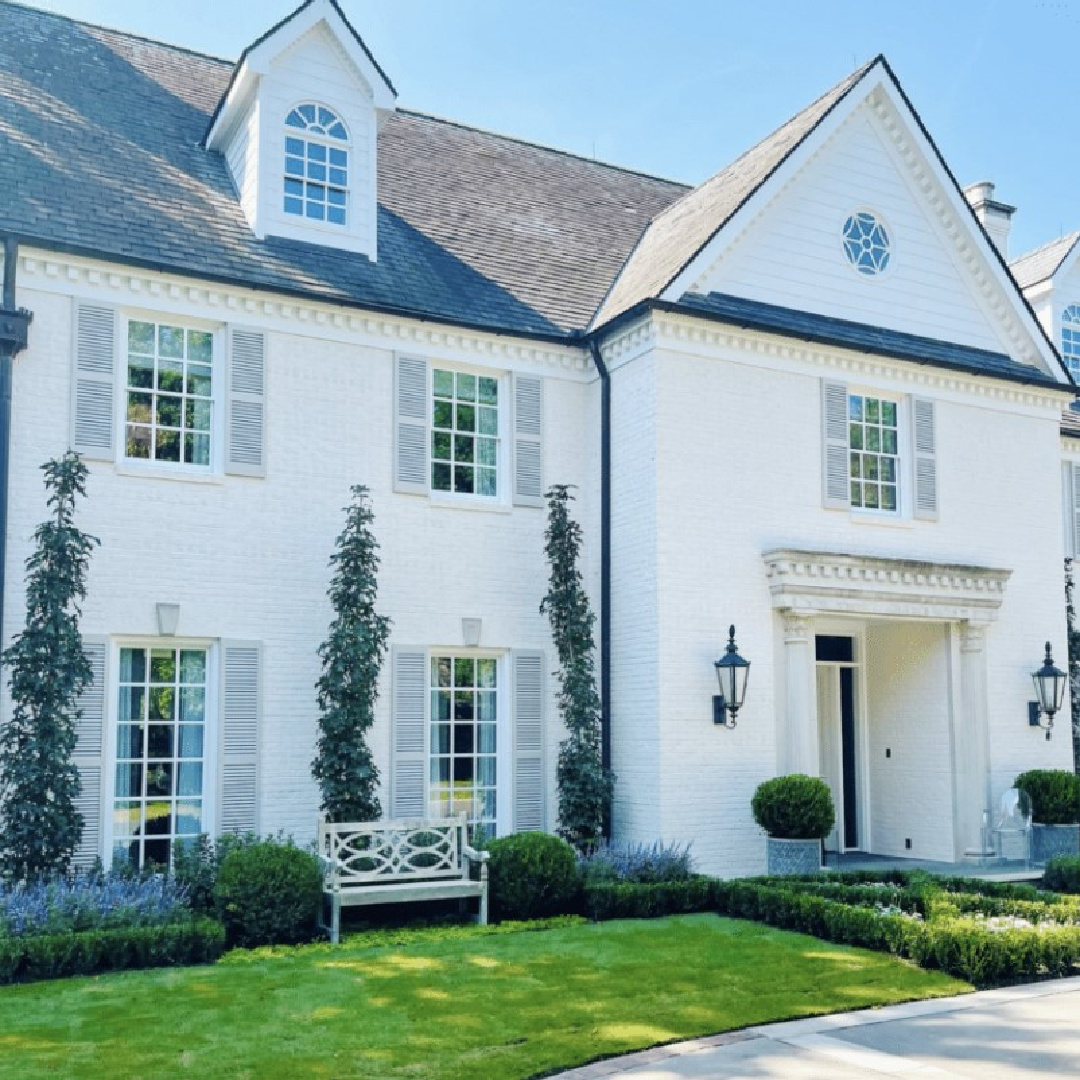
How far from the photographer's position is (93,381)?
13.3 m

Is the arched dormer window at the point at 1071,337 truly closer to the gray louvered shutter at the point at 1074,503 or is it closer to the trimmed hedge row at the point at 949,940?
the gray louvered shutter at the point at 1074,503

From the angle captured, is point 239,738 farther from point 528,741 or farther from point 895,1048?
point 895,1048

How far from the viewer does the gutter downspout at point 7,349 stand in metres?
12.6

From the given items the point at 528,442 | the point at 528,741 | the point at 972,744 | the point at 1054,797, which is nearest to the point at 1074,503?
the point at 972,744

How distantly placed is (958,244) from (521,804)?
9.81 m

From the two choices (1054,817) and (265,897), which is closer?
(265,897)

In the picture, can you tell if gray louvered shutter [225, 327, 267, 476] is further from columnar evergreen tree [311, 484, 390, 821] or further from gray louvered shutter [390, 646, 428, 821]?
gray louvered shutter [390, 646, 428, 821]

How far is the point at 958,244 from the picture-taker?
59.0 ft

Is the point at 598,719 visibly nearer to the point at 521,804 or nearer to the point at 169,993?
the point at 521,804

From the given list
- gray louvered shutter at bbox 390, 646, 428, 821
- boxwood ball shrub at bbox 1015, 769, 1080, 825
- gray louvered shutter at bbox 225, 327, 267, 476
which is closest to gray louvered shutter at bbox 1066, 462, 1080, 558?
boxwood ball shrub at bbox 1015, 769, 1080, 825

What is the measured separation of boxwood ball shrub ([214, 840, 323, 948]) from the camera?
11.5 metres

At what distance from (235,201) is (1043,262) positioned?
14232 mm

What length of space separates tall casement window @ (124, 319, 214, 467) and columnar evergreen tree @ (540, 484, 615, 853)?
165 inches

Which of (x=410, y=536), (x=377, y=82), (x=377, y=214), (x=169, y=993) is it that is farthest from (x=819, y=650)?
(x=169, y=993)
